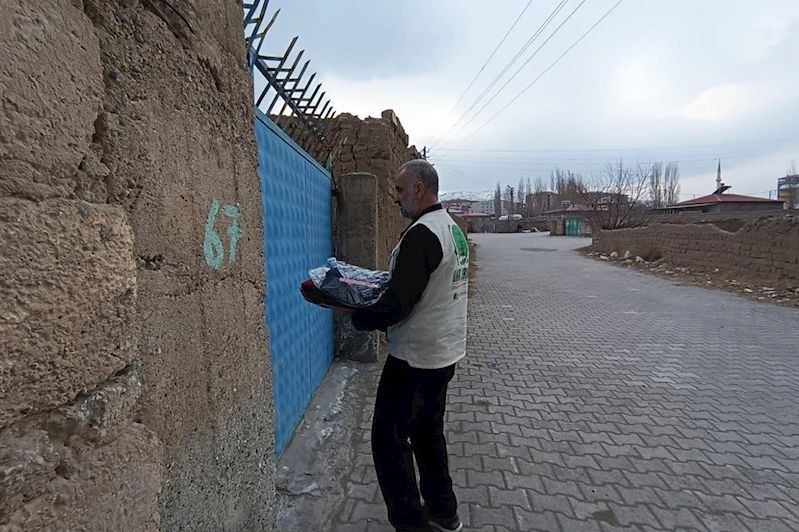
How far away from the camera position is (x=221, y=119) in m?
1.57

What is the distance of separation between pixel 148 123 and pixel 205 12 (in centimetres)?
58

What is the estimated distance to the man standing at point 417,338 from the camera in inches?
70.6

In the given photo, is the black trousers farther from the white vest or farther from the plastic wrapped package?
the plastic wrapped package

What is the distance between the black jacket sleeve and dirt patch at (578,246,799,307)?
947 centimetres

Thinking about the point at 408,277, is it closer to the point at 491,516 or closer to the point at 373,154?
the point at 491,516

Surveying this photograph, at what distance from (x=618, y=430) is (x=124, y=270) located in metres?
3.50

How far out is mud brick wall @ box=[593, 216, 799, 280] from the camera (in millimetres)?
9320

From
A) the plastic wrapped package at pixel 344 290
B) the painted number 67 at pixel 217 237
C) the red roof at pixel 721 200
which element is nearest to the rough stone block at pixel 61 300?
the painted number 67 at pixel 217 237

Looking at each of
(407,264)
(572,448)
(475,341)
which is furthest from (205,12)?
(475,341)

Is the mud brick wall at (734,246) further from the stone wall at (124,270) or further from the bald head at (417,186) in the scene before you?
the stone wall at (124,270)

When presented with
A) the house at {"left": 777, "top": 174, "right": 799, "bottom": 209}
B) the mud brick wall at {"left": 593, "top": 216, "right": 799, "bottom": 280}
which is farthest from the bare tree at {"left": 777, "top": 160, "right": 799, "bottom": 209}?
the mud brick wall at {"left": 593, "top": 216, "right": 799, "bottom": 280}

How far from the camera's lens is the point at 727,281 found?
34.5ft

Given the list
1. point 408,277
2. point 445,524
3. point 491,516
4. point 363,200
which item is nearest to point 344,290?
point 408,277

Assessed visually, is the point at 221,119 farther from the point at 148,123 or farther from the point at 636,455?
the point at 636,455
